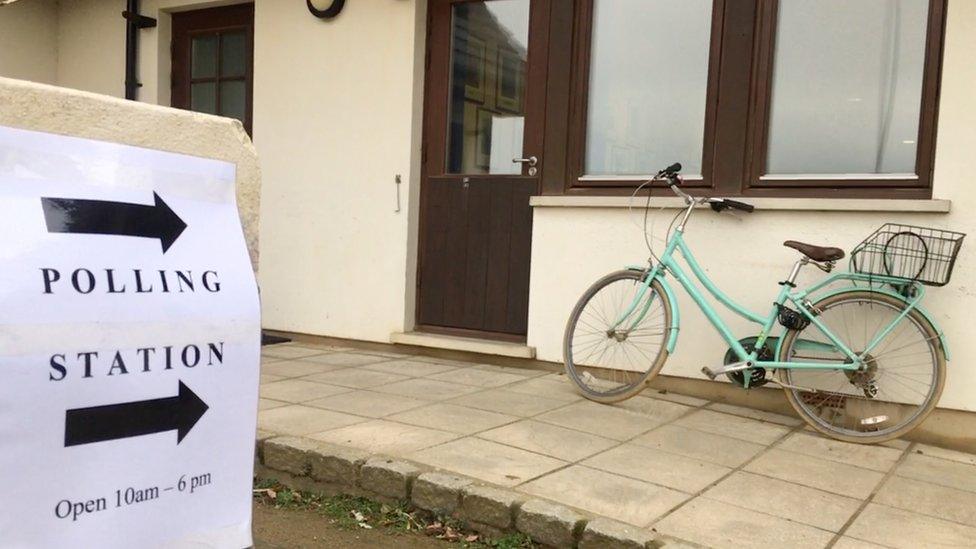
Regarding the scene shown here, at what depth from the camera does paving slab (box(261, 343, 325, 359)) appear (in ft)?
18.8

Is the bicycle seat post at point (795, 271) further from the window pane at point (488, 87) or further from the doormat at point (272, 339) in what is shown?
the doormat at point (272, 339)

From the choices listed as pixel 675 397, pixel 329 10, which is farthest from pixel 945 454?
pixel 329 10

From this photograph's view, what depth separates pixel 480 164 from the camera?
5.70m

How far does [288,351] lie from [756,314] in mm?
3505

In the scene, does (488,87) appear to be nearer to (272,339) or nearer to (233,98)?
(233,98)

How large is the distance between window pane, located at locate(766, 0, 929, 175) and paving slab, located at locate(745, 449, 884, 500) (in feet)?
5.62

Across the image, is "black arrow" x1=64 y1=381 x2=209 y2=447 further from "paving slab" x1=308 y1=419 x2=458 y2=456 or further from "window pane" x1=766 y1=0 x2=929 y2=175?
"window pane" x1=766 y1=0 x2=929 y2=175

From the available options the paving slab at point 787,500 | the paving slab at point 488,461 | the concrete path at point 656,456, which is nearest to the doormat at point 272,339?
the concrete path at point 656,456

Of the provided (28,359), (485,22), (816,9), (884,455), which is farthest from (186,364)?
(485,22)

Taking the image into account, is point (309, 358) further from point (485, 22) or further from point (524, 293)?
point (485, 22)

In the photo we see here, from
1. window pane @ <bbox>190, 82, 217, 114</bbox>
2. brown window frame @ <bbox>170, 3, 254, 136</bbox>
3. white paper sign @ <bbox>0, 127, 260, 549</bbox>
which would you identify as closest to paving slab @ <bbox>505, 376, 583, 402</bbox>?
white paper sign @ <bbox>0, 127, 260, 549</bbox>

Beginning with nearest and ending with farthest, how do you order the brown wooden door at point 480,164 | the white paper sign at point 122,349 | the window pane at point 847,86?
the white paper sign at point 122,349 → the window pane at point 847,86 → the brown wooden door at point 480,164

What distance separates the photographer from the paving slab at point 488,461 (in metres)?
3.15

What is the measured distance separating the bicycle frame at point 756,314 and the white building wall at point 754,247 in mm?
170
